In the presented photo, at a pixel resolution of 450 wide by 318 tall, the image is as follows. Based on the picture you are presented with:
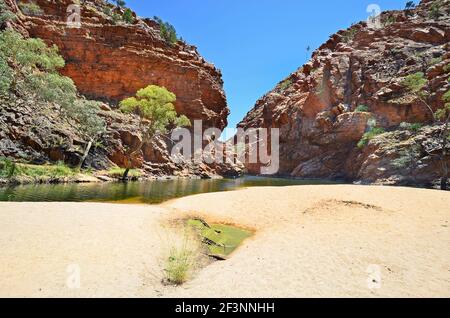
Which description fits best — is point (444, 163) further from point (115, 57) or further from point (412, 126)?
point (115, 57)

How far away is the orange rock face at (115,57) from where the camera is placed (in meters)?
48.5

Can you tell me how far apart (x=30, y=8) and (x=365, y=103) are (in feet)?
213

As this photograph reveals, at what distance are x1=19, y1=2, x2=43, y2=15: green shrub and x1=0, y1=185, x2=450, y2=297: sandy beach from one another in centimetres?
5197

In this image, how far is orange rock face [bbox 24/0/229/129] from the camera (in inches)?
1911

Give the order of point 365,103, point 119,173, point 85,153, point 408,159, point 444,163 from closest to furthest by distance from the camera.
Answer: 1. point 85,153
2. point 444,163
3. point 119,173
4. point 408,159
5. point 365,103

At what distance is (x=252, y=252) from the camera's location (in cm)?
838

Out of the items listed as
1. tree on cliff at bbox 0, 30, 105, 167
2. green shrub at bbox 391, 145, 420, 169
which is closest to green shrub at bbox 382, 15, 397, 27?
green shrub at bbox 391, 145, 420, 169

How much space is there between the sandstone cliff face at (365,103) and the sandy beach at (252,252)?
3068 cm

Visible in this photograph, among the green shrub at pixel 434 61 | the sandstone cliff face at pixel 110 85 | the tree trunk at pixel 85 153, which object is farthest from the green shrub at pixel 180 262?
the green shrub at pixel 434 61

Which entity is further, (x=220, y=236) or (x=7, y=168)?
(x=7, y=168)

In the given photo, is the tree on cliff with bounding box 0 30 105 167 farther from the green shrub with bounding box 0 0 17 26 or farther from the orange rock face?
the orange rock face

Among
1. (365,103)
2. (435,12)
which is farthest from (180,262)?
(435,12)

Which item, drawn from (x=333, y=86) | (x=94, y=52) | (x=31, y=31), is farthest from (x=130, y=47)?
(x=333, y=86)
